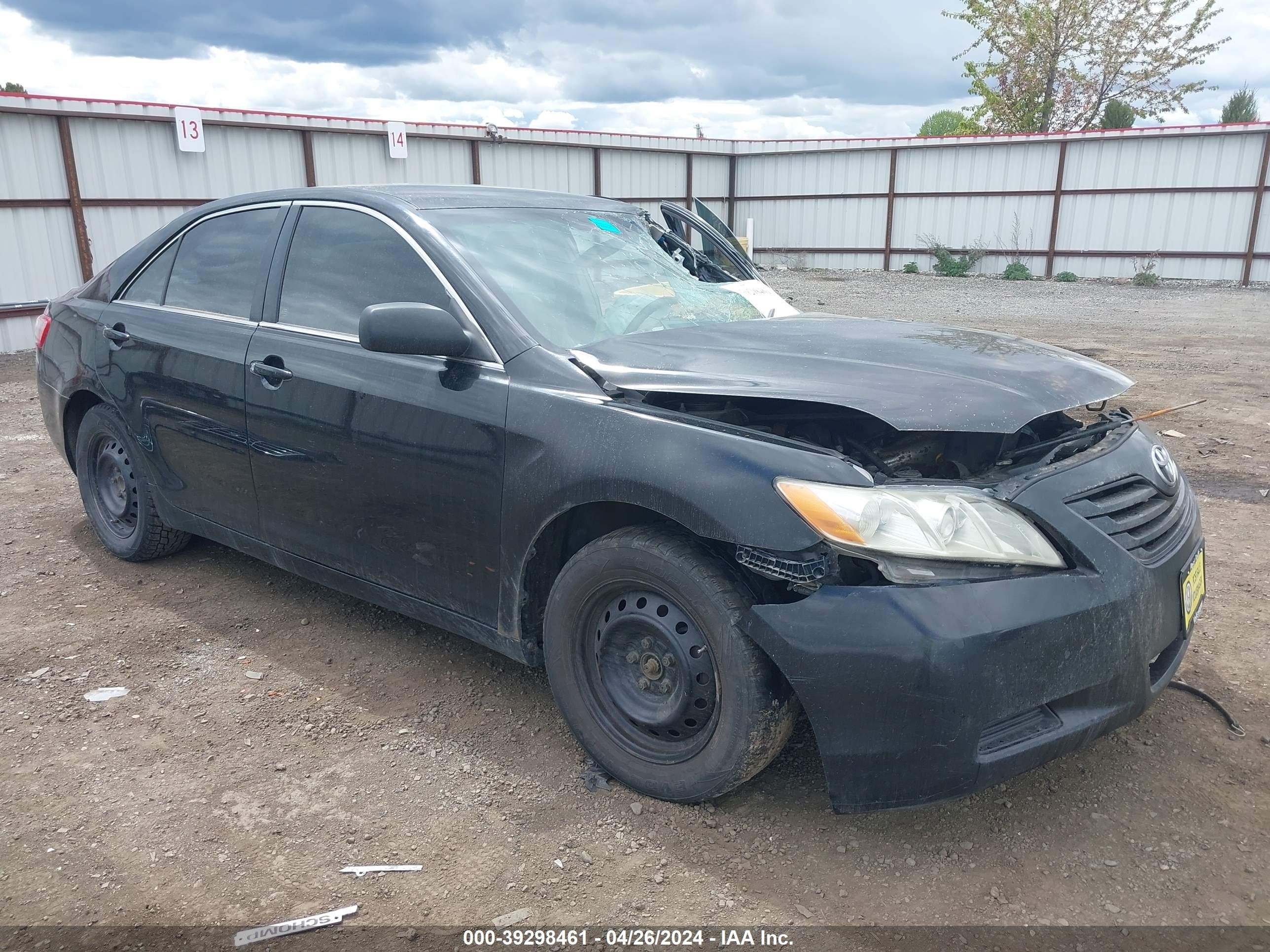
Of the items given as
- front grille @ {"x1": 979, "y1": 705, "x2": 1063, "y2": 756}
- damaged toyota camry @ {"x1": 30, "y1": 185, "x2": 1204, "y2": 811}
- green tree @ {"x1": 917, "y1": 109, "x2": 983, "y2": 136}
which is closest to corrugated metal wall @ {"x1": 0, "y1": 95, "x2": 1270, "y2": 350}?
damaged toyota camry @ {"x1": 30, "y1": 185, "x2": 1204, "y2": 811}

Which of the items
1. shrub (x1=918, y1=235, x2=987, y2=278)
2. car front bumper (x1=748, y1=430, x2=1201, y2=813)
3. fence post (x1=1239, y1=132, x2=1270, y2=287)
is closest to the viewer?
car front bumper (x1=748, y1=430, x2=1201, y2=813)

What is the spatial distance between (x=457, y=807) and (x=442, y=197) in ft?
6.90

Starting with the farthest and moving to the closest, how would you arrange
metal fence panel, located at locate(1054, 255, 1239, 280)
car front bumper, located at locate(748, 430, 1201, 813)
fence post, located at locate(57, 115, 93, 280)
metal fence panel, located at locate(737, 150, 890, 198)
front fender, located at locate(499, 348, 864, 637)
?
metal fence panel, located at locate(737, 150, 890, 198) → metal fence panel, located at locate(1054, 255, 1239, 280) → fence post, located at locate(57, 115, 93, 280) → front fender, located at locate(499, 348, 864, 637) → car front bumper, located at locate(748, 430, 1201, 813)

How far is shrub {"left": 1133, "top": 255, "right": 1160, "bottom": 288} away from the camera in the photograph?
1980cm

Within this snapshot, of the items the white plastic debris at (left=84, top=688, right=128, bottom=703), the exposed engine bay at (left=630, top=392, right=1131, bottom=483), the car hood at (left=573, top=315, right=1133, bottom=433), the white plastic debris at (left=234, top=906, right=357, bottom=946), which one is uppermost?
the car hood at (left=573, top=315, right=1133, bottom=433)

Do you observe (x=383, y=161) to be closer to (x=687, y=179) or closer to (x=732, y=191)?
(x=687, y=179)

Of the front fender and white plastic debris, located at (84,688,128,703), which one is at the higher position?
the front fender

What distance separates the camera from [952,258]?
22547 millimetres

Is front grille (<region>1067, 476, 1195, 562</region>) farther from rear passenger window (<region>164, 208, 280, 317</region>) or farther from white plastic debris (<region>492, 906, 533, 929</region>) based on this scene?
rear passenger window (<region>164, 208, 280, 317</region>)

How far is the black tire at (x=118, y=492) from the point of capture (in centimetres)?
438

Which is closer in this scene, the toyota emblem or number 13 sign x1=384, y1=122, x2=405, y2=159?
the toyota emblem

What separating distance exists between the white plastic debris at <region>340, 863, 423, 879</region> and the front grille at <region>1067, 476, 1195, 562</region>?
190 cm

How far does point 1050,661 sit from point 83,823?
2.59 meters

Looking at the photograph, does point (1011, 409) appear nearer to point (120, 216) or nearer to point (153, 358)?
point (153, 358)
